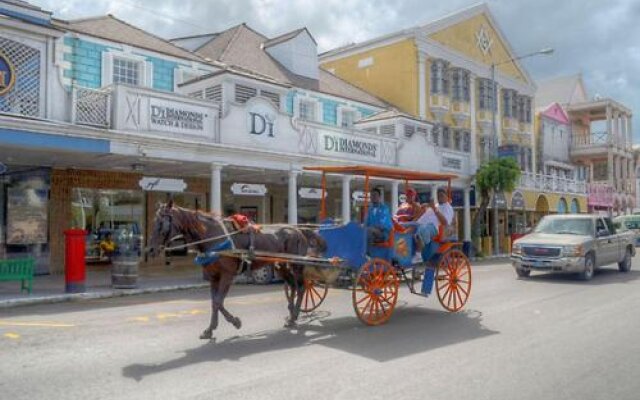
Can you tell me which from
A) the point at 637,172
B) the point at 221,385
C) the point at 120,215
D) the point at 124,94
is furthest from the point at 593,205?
the point at 221,385

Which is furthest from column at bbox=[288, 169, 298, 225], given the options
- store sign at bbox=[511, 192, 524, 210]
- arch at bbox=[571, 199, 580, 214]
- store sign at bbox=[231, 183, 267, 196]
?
arch at bbox=[571, 199, 580, 214]

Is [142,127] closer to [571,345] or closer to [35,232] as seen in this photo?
[35,232]

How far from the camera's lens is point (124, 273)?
1464 cm

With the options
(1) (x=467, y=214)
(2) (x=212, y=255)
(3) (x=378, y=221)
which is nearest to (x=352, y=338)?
(3) (x=378, y=221)

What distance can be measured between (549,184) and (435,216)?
29.4 metres

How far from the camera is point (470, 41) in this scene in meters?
36.1

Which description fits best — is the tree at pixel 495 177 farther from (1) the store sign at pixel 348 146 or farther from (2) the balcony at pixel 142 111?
(2) the balcony at pixel 142 111

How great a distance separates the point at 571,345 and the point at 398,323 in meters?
2.71

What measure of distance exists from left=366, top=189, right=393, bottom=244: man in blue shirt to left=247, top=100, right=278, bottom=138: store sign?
9.30m

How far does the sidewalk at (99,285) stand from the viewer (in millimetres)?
12992

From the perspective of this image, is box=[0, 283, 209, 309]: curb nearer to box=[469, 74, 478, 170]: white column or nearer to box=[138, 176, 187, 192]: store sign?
box=[138, 176, 187, 192]: store sign

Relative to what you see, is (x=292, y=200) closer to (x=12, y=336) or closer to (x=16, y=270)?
(x=16, y=270)

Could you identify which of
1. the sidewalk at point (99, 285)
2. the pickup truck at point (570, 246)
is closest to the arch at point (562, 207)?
the pickup truck at point (570, 246)

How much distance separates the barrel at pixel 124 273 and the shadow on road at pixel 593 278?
10520 millimetres
